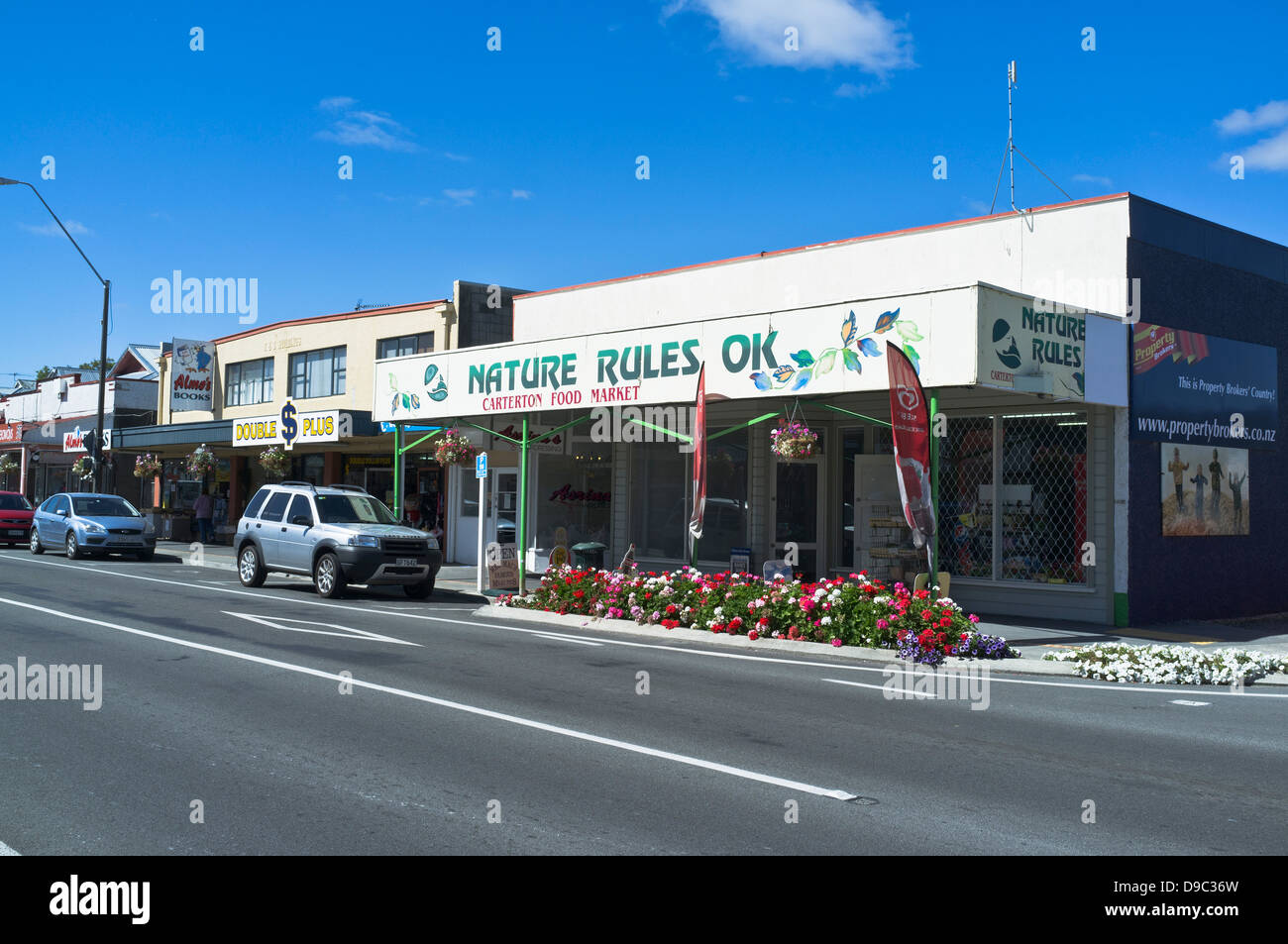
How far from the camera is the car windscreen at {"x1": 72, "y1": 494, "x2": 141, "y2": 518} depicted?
27328 millimetres

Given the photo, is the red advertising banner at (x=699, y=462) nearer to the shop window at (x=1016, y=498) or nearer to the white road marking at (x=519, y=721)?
the shop window at (x=1016, y=498)

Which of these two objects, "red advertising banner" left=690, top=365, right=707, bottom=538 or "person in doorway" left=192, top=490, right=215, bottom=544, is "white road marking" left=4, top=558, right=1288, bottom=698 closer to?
"red advertising banner" left=690, top=365, right=707, bottom=538

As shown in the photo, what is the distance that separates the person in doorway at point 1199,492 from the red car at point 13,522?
99.2 ft

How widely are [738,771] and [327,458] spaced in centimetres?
2687

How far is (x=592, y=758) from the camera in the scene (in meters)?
7.21

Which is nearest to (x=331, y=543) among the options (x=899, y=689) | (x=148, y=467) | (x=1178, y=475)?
(x=899, y=689)

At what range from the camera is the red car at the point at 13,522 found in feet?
103

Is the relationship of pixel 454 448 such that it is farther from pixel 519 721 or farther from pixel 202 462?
pixel 202 462

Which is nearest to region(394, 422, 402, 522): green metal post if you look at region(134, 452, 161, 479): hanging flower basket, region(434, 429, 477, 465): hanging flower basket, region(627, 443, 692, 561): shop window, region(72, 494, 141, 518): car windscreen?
region(434, 429, 477, 465): hanging flower basket

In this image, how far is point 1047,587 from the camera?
637 inches

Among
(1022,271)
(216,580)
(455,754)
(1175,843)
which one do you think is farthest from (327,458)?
(1175,843)

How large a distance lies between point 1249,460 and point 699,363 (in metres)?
9.42

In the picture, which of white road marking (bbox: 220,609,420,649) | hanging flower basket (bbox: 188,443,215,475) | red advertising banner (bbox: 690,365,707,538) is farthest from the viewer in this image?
hanging flower basket (bbox: 188,443,215,475)

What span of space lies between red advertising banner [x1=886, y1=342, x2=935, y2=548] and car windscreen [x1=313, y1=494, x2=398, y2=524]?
9.76 metres
